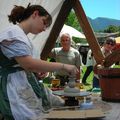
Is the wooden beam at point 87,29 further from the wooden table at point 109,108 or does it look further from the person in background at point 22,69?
the person in background at point 22,69

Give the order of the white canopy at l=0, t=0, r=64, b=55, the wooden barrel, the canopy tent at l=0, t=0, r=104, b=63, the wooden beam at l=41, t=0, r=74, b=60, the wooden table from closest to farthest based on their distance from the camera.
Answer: the wooden table → the wooden barrel → the white canopy at l=0, t=0, r=64, b=55 → the canopy tent at l=0, t=0, r=104, b=63 → the wooden beam at l=41, t=0, r=74, b=60

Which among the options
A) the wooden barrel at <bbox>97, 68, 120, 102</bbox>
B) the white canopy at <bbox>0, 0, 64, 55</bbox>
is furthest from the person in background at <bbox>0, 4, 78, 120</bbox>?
the white canopy at <bbox>0, 0, 64, 55</bbox>

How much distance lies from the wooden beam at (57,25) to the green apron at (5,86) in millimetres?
3319

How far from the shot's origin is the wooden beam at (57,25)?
601 cm

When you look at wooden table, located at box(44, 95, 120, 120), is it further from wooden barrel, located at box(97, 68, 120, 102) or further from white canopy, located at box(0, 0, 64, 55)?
white canopy, located at box(0, 0, 64, 55)

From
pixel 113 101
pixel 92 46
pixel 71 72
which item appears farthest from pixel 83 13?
pixel 71 72

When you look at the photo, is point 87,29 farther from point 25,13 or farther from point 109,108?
point 25,13

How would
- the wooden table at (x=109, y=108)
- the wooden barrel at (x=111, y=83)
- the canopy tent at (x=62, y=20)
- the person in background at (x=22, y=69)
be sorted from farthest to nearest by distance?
the canopy tent at (x=62, y=20), the wooden barrel at (x=111, y=83), the wooden table at (x=109, y=108), the person in background at (x=22, y=69)

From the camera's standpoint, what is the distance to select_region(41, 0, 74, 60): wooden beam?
6005mm

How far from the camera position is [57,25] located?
6.14 m

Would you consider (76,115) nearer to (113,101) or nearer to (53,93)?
(53,93)

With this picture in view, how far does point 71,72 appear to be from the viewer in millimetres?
2631

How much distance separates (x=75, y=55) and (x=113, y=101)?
10.2 ft

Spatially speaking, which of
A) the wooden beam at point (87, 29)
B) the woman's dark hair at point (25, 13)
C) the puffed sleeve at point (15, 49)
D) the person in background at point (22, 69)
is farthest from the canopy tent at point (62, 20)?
the puffed sleeve at point (15, 49)
